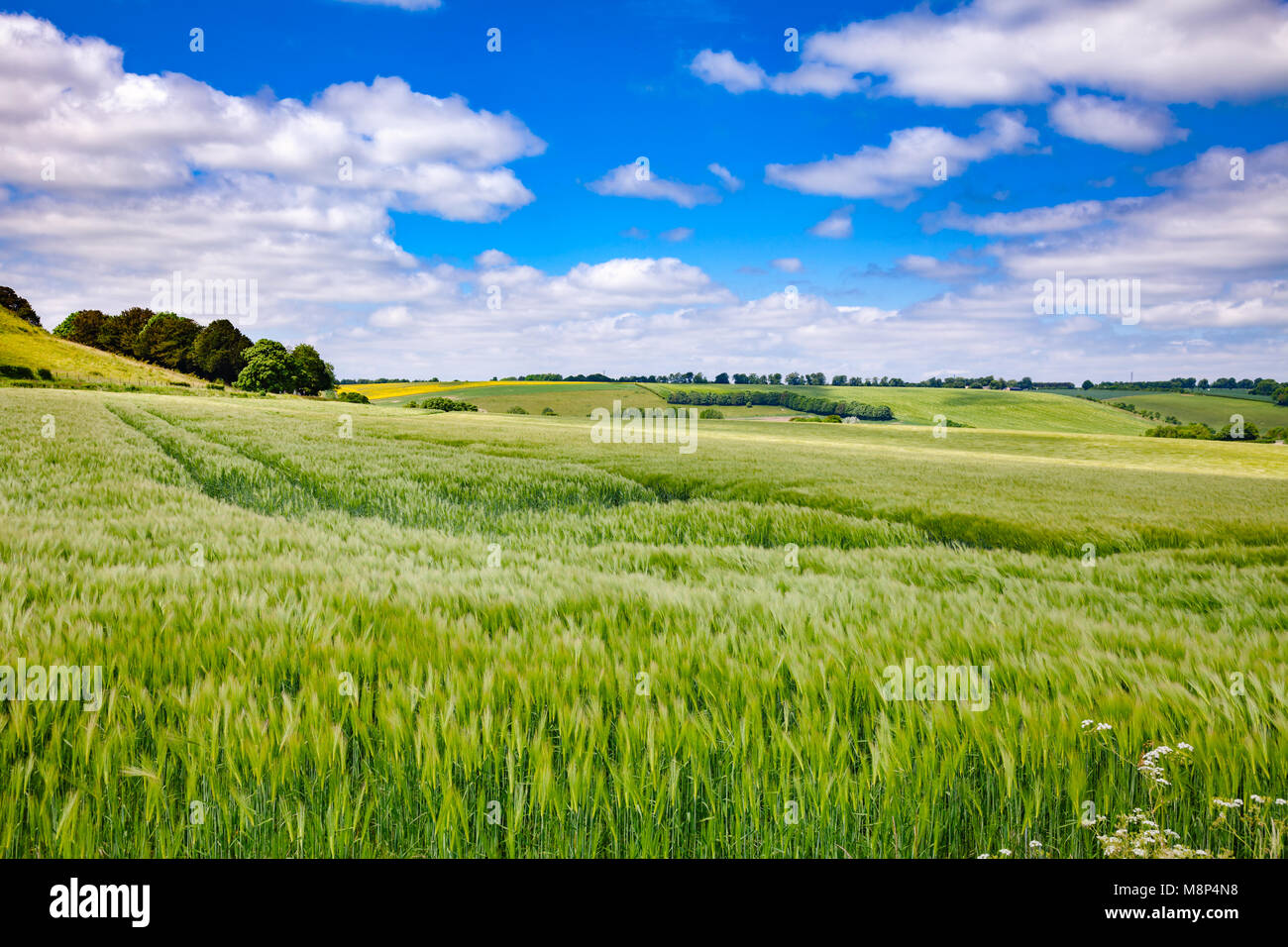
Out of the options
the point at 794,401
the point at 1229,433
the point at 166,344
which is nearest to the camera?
the point at 1229,433

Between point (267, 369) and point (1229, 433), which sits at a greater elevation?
point (267, 369)

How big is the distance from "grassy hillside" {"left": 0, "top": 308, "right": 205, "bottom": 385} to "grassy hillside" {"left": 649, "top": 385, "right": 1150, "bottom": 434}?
88.7 m

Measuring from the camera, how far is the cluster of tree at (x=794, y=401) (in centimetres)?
9949

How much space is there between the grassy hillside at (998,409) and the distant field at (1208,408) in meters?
8.28

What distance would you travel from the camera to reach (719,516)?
12.5 metres

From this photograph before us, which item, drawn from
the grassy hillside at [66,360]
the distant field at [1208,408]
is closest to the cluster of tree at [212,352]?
the grassy hillside at [66,360]

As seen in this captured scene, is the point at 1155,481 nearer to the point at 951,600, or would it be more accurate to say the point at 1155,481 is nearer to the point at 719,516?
the point at 719,516

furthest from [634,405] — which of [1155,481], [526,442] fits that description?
[1155,481]

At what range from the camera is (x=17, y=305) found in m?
110

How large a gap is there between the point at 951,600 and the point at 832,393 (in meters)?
120

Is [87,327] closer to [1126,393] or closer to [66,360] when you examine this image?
[66,360]

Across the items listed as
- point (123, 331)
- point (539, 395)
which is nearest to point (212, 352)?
point (123, 331)

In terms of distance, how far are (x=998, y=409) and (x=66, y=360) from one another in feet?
477

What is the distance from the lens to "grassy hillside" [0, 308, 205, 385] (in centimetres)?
7831
